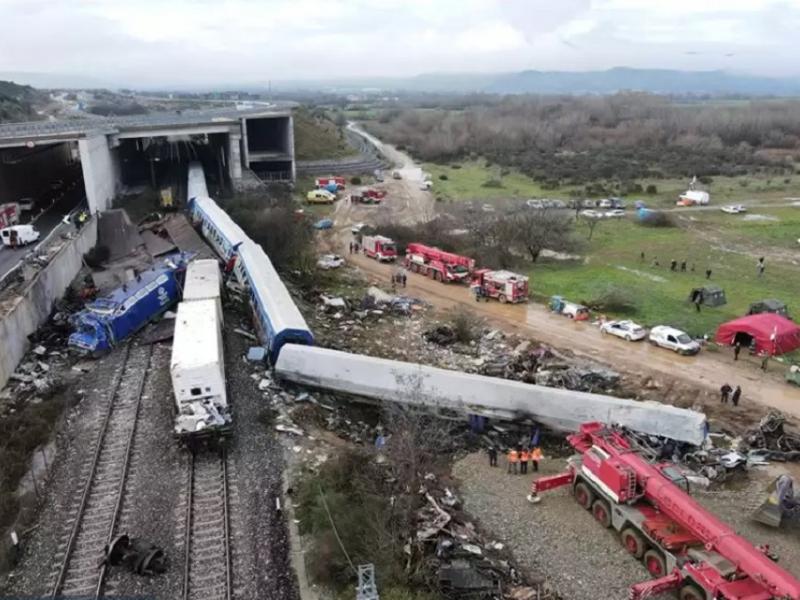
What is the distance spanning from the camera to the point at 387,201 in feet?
202

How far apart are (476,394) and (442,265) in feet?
55.2

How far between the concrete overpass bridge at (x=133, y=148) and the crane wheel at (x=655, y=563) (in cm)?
4053

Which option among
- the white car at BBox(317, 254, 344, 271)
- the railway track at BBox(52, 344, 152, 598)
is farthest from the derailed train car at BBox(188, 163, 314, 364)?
the white car at BBox(317, 254, 344, 271)

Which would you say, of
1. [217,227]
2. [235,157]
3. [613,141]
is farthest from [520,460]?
[613,141]

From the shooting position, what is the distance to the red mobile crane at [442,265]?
123ft

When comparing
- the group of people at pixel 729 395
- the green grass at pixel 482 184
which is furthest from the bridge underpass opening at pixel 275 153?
the group of people at pixel 729 395

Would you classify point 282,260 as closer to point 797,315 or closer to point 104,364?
point 104,364

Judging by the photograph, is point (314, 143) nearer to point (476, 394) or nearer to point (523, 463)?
point (476, 394)

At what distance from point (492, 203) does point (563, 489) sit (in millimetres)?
41830

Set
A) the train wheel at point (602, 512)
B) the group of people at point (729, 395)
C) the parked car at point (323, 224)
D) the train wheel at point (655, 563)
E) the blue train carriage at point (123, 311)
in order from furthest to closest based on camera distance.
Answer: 1. the parked car at point (323, 224)
2. the blue train carriage at point (123, 311)
3. the group of people at point (729, 395)
4. the train wheel at point (602, 512)
5. the train wheel at point (655, 563)

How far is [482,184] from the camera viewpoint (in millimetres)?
71875

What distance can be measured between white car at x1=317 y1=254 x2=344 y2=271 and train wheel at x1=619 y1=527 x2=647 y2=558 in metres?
27.3

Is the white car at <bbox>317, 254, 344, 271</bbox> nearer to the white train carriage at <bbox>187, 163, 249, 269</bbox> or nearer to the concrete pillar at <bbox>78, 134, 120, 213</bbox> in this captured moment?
the white train carriage at <bbox>187, 163, 249, 269</bbox>

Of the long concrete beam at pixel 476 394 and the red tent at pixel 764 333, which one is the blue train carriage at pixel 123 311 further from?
the red tent at pixel 764 333
